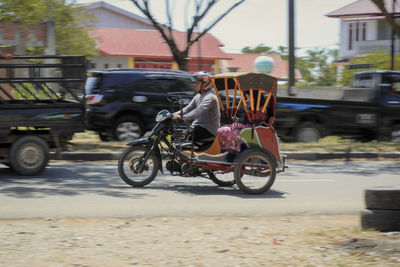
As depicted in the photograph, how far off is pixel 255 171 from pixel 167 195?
1.34m

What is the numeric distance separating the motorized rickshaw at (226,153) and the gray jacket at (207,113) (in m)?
0.22

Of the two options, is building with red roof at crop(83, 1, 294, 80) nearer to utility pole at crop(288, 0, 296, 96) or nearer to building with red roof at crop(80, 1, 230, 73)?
building with red roof at crop(80, 1, 230, 73)

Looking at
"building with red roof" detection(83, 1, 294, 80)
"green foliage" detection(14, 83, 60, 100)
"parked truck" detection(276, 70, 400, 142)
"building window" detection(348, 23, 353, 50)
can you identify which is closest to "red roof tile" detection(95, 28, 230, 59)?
"building with red roof" detection(83, 1, 294, 80)

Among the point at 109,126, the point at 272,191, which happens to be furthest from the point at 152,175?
the point at 109,126

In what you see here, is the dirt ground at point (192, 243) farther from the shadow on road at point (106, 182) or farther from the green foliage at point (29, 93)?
the green foliage at point (29, 93)

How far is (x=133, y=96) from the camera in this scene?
1452 cm

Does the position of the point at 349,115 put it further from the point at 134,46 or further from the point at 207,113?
the point at 134,46

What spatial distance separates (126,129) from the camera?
47.4 ft

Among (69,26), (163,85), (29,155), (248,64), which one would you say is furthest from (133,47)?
(29,155)

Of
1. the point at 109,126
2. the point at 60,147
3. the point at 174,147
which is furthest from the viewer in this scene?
the point at 109,126

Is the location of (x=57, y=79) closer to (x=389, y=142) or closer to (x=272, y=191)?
(x=272, y=191)

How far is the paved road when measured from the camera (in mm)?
7137

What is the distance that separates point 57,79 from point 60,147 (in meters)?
1.22

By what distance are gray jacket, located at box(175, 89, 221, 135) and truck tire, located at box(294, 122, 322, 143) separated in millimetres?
7028
